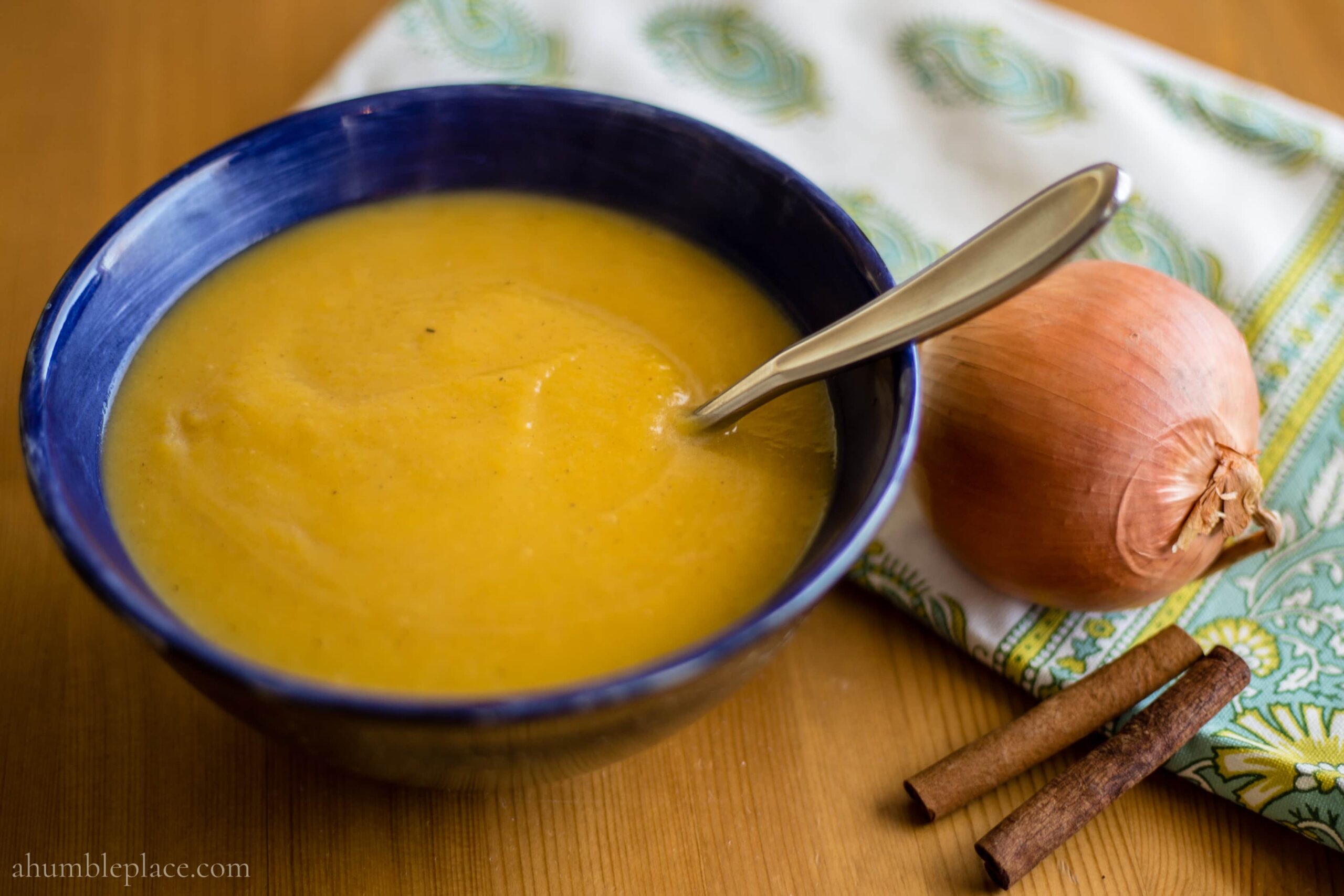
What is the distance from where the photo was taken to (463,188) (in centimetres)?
135

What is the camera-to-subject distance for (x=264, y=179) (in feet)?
4.04

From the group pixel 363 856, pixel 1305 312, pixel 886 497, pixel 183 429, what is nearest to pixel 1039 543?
pixel 886 497

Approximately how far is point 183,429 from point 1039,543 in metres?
0.84

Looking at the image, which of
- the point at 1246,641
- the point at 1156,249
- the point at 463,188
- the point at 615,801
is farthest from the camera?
the point at 1156,249

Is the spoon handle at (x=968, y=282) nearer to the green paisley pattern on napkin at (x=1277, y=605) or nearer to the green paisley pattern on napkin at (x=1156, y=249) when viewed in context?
the green paisley pattern on napkin at (x=1277, y=605)

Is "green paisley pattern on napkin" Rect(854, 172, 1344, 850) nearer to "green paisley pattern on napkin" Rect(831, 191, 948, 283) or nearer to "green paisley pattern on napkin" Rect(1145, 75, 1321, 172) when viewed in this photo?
"green paisley pattern on napkin" Rect(1145, 75, 1321, 172)

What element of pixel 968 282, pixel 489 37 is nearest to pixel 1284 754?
pixel 968 282

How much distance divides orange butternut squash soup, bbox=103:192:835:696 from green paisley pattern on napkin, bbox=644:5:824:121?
530 millimetres

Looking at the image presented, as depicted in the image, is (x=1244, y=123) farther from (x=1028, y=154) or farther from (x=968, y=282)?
(x=968, y=282)

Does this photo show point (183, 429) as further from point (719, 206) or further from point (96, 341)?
point (719, 206)

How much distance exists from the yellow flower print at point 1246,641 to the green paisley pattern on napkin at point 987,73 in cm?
78

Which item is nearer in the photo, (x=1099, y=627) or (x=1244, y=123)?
(x=1099, y=627)

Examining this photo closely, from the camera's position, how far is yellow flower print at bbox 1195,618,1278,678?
1.21 meters

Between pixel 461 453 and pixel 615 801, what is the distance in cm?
36
